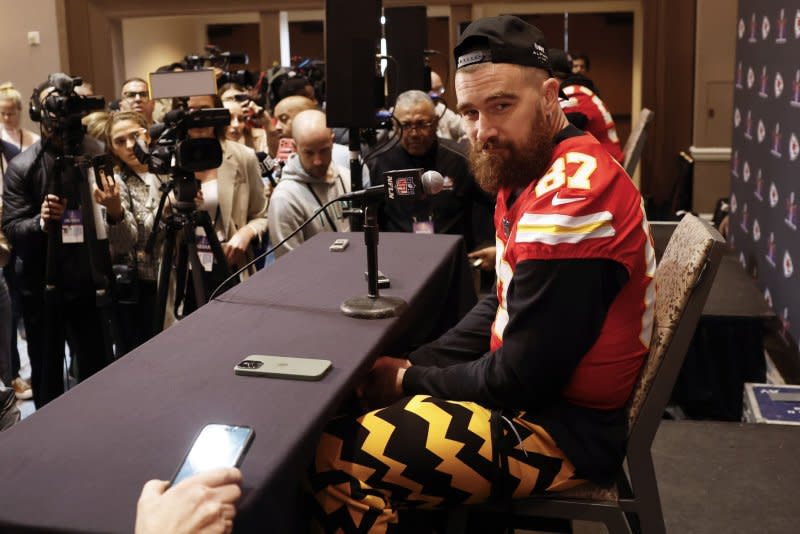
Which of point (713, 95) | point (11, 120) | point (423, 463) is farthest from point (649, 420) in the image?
point (713, 95)

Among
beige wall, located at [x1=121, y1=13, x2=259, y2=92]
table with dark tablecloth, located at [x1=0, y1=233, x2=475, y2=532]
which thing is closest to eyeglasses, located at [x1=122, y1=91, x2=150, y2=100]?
table with dark tablecloth, located at [x1=0, y1=233, x2=475, y2=532]

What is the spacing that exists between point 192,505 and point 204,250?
2.03 meters

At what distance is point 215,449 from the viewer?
117cm

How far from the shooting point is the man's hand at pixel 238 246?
3188 millimetres

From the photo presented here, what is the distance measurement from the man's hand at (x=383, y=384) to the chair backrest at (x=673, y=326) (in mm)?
429

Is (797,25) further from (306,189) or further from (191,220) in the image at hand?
(191,220)

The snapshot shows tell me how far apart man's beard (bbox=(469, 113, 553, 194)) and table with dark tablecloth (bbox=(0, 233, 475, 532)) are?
376 mm

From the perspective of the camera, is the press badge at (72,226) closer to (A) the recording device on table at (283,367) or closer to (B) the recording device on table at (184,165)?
(B) the recording device on table at (184,165)


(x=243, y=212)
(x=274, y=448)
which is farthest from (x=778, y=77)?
(x=274, y=448)

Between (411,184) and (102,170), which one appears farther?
(102,170)

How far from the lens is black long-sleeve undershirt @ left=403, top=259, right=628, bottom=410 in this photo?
1409 millimetres

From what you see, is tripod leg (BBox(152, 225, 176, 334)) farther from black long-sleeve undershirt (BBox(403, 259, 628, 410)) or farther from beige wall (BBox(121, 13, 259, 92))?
beige wall (BBox(121, 13, 259, 92))

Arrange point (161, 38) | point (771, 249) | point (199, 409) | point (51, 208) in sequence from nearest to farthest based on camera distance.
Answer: point (199, 409) → point (51, 208) → point (771, 249) → point (161, 38)

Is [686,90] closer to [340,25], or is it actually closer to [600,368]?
[340,25]
